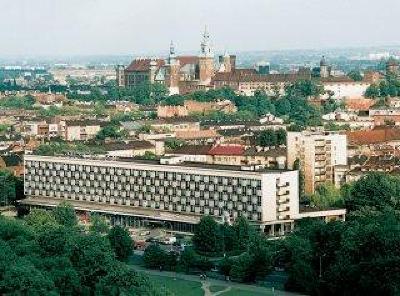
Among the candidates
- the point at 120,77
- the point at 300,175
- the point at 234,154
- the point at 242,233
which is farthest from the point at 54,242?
the point at 120,77

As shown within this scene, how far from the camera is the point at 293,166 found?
4212 centimetres

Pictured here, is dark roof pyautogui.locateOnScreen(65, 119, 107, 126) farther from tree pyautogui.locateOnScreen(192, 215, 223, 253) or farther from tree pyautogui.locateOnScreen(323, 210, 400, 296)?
tree pyautogui.locateOnScreen(323, 210, 400, 296)

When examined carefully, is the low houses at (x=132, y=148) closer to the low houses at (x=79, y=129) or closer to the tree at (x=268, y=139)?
the tree at (x=268, y=139)

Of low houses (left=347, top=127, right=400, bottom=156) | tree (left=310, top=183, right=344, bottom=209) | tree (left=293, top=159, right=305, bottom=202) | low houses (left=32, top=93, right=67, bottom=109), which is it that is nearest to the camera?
tree (left=310, top=183, right=344, bottom=209)

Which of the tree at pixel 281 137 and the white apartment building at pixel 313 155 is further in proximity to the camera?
the tree at pixel 281 137

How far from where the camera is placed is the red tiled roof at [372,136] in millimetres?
51719

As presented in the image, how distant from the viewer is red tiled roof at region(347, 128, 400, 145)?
5172cm

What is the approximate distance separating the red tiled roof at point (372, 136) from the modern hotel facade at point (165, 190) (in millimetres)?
14169

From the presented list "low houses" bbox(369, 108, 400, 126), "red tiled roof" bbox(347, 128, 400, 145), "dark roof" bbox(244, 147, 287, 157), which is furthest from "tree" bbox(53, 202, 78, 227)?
"low houses" bbox(369, 108, 400, 126)

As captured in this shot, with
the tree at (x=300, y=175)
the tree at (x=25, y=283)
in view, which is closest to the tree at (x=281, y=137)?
the tree at (x=300, y=175)

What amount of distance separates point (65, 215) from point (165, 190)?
369 centimetres

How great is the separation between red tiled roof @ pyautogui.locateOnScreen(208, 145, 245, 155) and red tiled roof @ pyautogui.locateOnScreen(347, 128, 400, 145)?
5616 millimetres

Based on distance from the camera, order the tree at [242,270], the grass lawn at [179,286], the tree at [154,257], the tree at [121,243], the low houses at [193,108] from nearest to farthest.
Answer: the grass lawn at [179,286] < the tree at [242,270] < the tree at [154,257] < the tree at [121,243] < the low houses at [193,108]

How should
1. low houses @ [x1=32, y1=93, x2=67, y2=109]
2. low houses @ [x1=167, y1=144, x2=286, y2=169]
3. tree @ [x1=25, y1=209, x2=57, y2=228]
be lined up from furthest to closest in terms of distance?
low houses @ [x1=32, y1=93, x2=67, y2=109] → low houses @ [x1=167, y1=144, x2=286, y2=169] → tree @ [x1=25, y1=209, x2=57, y2=228]
